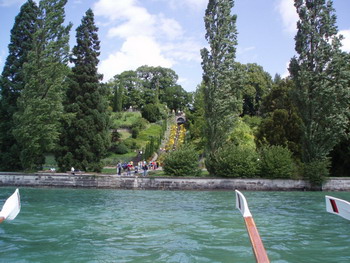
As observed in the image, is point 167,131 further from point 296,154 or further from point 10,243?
point 10,243

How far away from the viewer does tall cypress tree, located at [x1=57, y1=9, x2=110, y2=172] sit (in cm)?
3061

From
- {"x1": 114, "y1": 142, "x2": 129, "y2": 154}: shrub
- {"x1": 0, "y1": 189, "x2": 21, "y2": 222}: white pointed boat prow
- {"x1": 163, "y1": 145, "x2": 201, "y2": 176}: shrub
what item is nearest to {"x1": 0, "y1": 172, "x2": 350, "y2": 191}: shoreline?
{"x1": 163, "y1": 145, "x2": 201, "y2": 176}: shrub

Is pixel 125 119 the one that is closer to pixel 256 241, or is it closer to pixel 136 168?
pixel 136 168

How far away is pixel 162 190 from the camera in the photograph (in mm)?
24938

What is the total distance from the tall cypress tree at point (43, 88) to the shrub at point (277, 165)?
16.1 metres

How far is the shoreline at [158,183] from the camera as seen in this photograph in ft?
83.0

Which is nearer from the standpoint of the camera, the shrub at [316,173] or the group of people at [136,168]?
the shrub at [316,173]

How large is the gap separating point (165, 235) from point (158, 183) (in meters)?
16.0

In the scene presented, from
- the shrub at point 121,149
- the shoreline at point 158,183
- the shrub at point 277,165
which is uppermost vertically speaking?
the shrub at point 121,149

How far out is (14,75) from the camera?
99.8ft

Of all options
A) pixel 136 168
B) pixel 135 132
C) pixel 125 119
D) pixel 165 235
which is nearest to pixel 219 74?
pixel 136 168

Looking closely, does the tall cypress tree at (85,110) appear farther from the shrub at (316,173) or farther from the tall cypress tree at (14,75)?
the shrub at (316,173)

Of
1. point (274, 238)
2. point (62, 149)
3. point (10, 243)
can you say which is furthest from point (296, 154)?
point (10, 243)

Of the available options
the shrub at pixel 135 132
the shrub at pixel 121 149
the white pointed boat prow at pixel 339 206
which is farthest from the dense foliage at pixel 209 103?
the shrub at pixel 135 132
